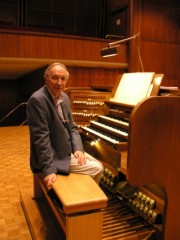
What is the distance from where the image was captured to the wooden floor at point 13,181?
7.23ft

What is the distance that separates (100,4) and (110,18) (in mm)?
663

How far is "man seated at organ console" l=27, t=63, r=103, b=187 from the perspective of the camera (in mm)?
1890

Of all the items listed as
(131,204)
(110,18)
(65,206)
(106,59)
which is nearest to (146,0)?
(110,18)

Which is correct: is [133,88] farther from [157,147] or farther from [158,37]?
[158,37]

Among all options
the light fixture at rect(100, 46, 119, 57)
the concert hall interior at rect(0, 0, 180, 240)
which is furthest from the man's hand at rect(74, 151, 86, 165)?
the light fixture at rect(100, 46, 119, 57)

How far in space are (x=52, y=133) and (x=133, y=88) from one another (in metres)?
1.01

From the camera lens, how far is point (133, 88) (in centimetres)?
262

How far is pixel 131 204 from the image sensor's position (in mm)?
2367

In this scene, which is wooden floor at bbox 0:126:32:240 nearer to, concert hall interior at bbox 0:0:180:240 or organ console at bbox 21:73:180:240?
concert hall interior at bbox 0:0:180:240

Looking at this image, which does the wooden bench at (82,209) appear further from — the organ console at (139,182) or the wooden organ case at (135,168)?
the wooden organ case at (135,168)

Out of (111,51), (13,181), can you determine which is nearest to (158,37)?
(111,51)

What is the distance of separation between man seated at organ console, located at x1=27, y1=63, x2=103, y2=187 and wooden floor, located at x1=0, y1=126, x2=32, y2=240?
558 millimetres

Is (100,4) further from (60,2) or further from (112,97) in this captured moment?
(112,97)

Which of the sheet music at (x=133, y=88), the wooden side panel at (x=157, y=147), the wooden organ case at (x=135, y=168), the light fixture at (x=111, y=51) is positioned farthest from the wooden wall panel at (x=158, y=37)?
the wooden side panel at (x=157, y=147)
